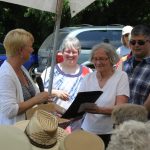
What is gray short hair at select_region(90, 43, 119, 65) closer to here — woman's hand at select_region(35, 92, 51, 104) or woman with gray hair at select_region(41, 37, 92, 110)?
woman's hand at select_region(35, 92, 51, 104)

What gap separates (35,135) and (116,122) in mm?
581

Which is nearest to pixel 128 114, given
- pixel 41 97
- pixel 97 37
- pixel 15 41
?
pixel 41 97

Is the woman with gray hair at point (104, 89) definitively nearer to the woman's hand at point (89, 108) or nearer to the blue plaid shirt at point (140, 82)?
the woman's hand at point (89, 108)

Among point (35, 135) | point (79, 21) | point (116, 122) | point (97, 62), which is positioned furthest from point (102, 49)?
point (79, 21)

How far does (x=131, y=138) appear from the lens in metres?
2.00

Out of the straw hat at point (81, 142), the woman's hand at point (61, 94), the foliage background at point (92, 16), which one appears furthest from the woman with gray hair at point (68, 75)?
the foliage background at point (92, 16)

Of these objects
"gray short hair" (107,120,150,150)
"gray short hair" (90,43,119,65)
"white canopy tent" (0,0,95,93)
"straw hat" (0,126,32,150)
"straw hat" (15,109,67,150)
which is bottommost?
"straw hat" (15,109,67,150)

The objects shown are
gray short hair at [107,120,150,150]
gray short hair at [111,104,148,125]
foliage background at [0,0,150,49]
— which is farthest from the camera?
foliage background at [0,0,150,49]

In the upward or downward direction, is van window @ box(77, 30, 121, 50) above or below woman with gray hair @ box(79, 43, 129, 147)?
below

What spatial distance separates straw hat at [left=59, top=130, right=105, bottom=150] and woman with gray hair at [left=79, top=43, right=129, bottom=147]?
1.00 m

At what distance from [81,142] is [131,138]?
0.92 ft

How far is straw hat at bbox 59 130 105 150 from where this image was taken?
2100 millimetres

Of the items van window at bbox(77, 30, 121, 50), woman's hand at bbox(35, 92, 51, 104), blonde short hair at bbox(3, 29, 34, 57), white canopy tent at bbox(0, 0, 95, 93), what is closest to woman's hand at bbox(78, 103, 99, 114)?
woman's hand at bbox(35, 92, 51, 104)

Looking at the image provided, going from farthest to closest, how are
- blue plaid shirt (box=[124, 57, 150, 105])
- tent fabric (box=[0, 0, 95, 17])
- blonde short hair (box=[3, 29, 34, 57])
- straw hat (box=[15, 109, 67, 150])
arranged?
tent fabric (box=[0, 0, 95, 17]) → blue plaid shirt (box=[124, 57, 150, 105]) → blonde short hair (box=[3, 29, 34, 57]) → straw hat (box=[15, 109, 67, 150])
